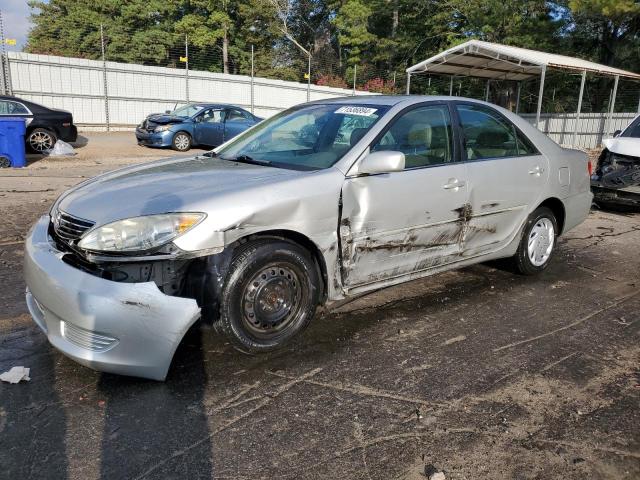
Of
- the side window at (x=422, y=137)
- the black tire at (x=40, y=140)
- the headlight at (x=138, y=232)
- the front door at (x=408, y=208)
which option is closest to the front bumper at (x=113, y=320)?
the headlight at (x=138, y=232)

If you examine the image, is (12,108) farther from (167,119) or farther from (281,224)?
(281,224)

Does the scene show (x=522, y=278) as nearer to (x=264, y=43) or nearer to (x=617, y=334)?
(x=617, y=334)

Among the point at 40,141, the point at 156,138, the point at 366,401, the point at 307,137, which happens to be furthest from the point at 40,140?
the point at 366,401

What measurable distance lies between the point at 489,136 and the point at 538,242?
3.92 feet

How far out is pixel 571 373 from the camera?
3.30 meters

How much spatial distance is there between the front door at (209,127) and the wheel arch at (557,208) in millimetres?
13415

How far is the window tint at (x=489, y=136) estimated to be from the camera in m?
4.40

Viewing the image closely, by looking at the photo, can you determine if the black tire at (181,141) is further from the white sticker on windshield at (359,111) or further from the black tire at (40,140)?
the white sticker on windshield at (359,111)

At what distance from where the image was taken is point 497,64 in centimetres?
1750

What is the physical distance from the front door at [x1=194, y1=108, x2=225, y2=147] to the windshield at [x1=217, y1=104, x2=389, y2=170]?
12.9m

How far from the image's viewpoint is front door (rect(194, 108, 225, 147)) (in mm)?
16875

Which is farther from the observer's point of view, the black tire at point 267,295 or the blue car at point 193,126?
the blue car at point 193,126

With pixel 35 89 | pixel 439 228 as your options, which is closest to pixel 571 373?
pixel 439 228

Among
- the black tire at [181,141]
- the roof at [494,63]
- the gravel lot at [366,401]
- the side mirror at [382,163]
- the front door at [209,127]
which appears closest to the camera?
the gravel lot at [366,401]
